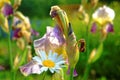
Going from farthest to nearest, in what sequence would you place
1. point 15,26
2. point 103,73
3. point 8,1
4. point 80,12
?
point 103,73 < point 80,12 < point 15,26 < point 8,1

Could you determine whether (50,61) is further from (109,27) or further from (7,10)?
(109,27)

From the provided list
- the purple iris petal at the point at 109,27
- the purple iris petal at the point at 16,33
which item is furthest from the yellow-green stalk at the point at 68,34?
the purple iris petal at the point at 109,27

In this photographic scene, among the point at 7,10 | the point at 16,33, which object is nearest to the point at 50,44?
the point at 7,10

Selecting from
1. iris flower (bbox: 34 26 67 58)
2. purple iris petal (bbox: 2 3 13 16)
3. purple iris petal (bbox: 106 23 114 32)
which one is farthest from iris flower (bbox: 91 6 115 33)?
iris flower (bbox: 34 26 67 58)

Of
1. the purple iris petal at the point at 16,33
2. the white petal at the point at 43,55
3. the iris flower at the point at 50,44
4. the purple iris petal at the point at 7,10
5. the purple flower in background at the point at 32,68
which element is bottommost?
the purple flower in background at the point at 32,68

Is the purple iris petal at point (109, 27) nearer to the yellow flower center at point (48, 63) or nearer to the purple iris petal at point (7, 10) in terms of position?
the purple iris petal at point (7, 10)

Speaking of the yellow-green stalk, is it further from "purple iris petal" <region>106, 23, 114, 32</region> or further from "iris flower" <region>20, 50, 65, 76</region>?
"purple iris petal" <region>106, 23, 114, 32</region>

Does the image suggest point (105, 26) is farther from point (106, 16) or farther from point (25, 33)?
point (25, 33)

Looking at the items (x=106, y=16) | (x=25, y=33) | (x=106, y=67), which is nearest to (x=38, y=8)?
(x=106, y=67)
